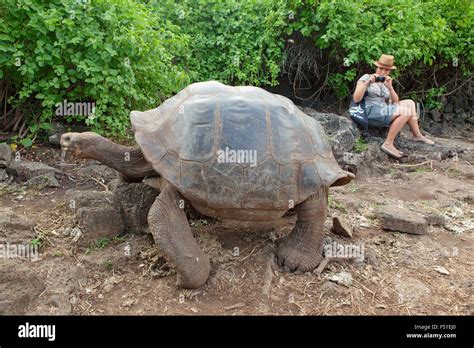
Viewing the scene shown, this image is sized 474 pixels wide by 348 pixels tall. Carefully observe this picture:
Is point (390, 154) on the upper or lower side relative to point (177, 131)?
lower

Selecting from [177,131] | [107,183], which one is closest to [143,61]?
[107,183]

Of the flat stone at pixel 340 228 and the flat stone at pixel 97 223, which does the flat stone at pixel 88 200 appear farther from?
the flat stone at pixel 340 228

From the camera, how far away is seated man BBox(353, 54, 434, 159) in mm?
Answer: 7004

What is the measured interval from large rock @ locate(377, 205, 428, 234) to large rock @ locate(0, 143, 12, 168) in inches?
160

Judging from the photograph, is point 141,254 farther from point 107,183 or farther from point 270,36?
point 270,36

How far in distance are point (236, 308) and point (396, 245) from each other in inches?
71.5

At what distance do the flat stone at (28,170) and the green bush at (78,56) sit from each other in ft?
1.84

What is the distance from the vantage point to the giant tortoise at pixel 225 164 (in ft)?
9.95

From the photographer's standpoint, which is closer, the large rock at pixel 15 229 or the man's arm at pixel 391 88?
the large rock at pixel 15 229

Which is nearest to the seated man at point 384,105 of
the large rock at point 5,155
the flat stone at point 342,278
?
the flat stone at point 342,278

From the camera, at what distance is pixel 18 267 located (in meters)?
2.79

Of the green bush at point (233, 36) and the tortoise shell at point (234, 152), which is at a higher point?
the green bush at point (233, 36)

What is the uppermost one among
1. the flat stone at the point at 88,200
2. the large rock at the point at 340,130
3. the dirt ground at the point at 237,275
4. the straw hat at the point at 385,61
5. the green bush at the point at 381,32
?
the green bush at the point at 381,32

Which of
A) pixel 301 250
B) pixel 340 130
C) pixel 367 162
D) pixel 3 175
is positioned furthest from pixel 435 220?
pixel 3 175
